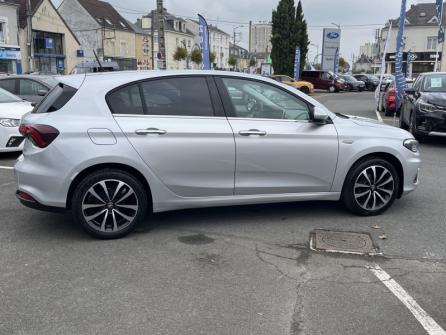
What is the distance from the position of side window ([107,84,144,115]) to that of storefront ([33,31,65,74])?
130 feet

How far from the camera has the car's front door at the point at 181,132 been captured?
4555mm

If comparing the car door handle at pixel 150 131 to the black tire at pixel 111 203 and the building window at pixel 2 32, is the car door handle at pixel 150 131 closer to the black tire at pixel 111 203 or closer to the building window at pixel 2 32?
the black tire at pixel 111 203

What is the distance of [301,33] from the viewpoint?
45.1m

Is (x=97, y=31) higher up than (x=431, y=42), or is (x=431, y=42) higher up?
(x=431, y=42)

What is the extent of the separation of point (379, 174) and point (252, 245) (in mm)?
1794

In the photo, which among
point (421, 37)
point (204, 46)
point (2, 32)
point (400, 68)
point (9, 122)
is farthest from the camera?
point (421, 37)

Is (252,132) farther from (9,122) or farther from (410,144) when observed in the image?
(9,122)

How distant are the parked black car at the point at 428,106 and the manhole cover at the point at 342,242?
5.73m

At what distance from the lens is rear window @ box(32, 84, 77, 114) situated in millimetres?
4539

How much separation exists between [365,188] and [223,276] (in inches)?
88.9

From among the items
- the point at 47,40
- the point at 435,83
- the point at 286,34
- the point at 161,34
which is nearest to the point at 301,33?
the point at 286,34

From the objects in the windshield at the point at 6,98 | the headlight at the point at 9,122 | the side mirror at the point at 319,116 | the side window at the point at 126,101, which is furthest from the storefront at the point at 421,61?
the side window at the point at 126,101

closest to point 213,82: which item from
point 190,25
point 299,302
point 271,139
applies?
point 271,139

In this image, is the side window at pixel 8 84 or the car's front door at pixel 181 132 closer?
the car's front door at pixel 181 132
